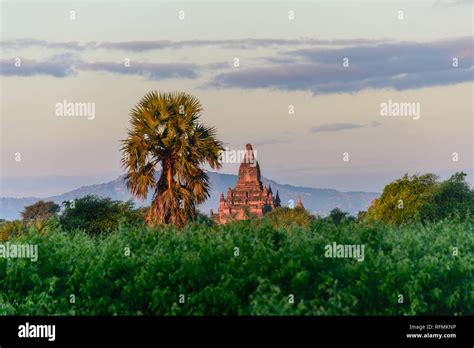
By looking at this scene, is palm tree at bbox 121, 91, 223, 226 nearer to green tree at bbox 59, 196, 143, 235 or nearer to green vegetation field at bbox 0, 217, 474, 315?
green vegetation field at bbox 0, 217, 474, 315

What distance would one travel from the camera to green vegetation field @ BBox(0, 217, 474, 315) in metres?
13.9

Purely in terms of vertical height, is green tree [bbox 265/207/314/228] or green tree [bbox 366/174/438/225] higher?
green tree [bbox 366/174/438/225]

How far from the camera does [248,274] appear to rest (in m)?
14.2

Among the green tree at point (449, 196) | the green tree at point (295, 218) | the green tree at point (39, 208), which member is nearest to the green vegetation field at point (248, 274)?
the green tree at point (295, 218)

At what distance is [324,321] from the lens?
43.0 ft

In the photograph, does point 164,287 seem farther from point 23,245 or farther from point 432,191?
point 432,191

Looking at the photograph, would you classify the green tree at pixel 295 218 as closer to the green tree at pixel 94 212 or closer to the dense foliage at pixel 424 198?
the dense foliage at pixel 424 198

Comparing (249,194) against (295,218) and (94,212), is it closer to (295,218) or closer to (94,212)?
(295,218)

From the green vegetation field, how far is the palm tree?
732cm

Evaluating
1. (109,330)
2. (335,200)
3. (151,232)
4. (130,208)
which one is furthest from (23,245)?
(335,200)

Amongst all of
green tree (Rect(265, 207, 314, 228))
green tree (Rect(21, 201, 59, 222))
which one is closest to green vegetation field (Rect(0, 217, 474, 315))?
green tree (Rect(265, 207, 314, 228))

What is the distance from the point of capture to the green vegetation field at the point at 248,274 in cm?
1390

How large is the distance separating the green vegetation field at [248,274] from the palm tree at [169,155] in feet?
24.0

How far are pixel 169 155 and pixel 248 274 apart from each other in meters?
9.94
